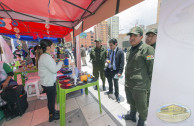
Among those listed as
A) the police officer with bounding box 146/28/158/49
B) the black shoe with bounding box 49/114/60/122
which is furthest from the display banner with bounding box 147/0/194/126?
the black shoe with bounding box 49/114/60/122

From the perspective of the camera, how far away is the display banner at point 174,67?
473 millimetres

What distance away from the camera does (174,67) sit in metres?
0.52

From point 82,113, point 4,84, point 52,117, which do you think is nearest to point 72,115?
point 82,113

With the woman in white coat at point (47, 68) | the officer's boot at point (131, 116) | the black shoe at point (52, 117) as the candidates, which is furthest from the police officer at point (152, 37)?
the black shoe at point (52, 117)

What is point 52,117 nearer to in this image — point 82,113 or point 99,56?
point 82,113

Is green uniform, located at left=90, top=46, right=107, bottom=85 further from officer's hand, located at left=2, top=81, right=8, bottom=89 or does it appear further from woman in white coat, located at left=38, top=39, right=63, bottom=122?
officer's hand, located at left=2, top=81, right=8, bottom=89

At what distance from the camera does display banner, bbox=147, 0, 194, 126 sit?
473mm

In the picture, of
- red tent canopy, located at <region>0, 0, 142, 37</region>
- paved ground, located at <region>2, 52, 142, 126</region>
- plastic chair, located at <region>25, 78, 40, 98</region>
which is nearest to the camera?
red tent canopy, located at <region>0, 0, 142, 37</region>

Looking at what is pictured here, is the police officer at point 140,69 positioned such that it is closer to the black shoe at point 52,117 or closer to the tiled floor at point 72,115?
the tiled floor at point 72,115

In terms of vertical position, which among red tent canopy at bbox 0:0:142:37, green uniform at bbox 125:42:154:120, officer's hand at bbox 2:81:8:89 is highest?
red tent canopy at bbox 0:0:142:37

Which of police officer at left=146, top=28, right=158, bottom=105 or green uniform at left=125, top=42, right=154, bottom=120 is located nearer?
green uniform at left=125, top=42, right=154, bottom=120

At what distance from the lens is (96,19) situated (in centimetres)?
194

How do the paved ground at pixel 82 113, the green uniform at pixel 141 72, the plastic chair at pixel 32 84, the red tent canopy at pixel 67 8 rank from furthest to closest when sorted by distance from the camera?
the plastic chair at pixel 32 84
the paved ground at pixel 82 113
the red tent canopy at pixel 67 8
the green uniform at pixel 141 72

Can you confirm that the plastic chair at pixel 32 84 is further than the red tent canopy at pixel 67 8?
Yes
